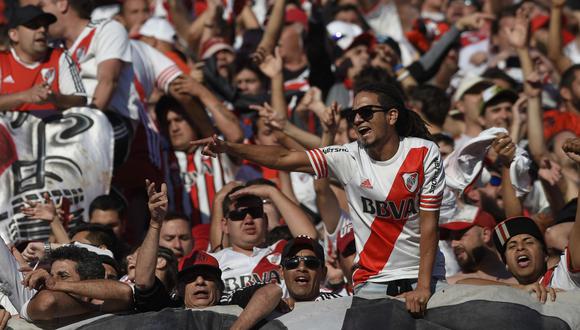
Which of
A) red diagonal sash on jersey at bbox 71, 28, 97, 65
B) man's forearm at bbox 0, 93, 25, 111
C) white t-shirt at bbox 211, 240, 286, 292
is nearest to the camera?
white t-shirt at bbox 211, 240, 286, 292

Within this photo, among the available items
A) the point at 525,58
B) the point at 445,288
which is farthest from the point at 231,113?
the point at 445,288

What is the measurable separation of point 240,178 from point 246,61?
1369 mm

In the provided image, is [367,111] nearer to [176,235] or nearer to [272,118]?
[272,118]

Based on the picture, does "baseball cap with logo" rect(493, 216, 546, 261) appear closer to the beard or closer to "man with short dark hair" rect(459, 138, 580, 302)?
"man with short dark hair" rect(459, 138, 580, 302)

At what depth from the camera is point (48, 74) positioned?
9953 millimetres

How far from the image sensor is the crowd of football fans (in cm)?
802

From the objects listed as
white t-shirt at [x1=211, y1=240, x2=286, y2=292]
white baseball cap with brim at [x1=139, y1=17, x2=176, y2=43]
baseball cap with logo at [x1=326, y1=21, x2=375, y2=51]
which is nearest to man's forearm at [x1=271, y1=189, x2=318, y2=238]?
white t-shirt at [x1=211, y1=240, x2=286, y2=292]

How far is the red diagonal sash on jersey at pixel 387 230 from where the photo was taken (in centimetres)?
756

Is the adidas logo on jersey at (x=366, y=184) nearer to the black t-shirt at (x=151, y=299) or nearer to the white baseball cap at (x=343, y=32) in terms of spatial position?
the black t-shirt at (x=151, y=299)

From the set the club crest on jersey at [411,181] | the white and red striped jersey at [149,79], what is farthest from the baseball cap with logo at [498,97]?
the club crest on jersey at [411,181]

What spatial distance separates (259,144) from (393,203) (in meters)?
2.29

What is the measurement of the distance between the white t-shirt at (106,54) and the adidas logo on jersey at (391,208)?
3.25 metres

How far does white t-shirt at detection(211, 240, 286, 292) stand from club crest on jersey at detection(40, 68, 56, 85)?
194 cm

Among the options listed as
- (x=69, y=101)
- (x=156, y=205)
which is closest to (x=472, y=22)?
(x=69, y=101)
